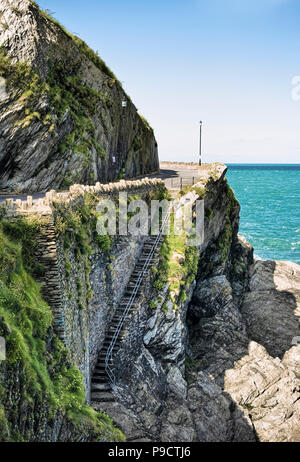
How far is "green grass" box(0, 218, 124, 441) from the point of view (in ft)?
31.5

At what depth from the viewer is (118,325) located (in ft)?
66.3

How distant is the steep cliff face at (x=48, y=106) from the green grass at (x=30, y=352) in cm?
1458

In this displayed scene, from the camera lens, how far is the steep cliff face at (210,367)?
1884cm

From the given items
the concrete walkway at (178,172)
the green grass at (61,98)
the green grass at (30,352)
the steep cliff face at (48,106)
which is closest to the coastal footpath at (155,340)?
the green grass at (30,352)

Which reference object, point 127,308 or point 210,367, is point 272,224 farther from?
point 127,308

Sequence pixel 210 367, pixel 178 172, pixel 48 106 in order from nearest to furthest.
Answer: pixel 210 367, pixel 48 106, pixel 178 172

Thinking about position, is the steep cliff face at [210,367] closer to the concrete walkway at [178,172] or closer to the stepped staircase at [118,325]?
the stepped staircase at [118,325]

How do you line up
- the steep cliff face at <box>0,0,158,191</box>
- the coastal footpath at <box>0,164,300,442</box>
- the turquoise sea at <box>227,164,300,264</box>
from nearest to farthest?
the coastal footpath at <box>0,164,300,442</box>, the steep cliff face at <box>0,0,158,191</box>, the turquoise sea at <box>227,164,300,264</box>

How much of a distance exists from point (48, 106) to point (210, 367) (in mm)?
19055

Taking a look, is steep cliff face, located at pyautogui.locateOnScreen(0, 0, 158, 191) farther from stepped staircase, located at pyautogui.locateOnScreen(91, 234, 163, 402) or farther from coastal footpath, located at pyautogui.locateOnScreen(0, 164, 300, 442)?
stepped staircase, located at pyautogui.locateOnScreen(91, 234, 163, 402)

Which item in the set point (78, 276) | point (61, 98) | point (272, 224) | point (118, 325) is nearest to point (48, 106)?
point (61, 98)

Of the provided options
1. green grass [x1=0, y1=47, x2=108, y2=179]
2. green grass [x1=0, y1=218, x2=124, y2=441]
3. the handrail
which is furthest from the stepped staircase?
green grass [x1=0, y1=47, x2=108, y2=179]

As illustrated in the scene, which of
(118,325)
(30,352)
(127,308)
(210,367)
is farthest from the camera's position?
(210,367)

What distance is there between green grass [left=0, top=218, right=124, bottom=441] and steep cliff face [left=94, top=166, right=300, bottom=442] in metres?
3.62
